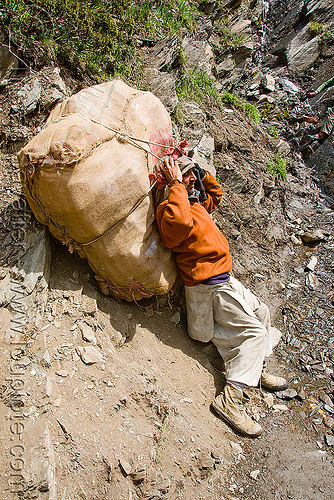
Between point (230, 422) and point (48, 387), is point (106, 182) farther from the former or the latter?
point (230, 422)

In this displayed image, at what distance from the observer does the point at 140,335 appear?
11.0ft

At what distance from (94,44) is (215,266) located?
143 inches

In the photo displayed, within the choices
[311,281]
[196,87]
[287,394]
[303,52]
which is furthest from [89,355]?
[303,52]

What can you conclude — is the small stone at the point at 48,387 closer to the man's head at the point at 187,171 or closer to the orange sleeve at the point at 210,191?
the man's head at the point at 187,171

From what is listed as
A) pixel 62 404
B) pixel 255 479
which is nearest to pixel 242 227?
pixel 255 479

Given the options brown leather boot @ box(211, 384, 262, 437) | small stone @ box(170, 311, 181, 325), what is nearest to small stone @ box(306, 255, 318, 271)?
small stone @ box(170, 311, 181, 325)

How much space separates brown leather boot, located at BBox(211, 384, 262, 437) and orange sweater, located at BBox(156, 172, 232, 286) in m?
1.11

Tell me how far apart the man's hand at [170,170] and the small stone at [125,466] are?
2218mm

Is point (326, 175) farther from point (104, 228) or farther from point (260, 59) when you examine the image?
point (104, 228)

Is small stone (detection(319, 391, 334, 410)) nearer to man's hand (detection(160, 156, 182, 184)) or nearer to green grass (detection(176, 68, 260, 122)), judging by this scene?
man's hand (detection(160, 156, 182, 184))

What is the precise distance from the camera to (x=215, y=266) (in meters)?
3.32

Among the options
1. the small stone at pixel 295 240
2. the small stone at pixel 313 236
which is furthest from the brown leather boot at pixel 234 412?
the small stone at pixel 313 236

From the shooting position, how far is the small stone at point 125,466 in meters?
2.32

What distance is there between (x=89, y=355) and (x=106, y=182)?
55.9 inches
